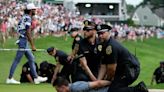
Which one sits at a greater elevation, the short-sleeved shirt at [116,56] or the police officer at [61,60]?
the short-sleeved shirt at [116,56]

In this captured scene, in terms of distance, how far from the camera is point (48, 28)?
40.7m

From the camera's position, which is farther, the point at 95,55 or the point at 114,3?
the point at 114,3

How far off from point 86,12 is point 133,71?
270 feet

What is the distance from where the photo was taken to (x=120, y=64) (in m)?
8.57

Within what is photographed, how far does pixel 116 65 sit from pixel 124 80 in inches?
11.3

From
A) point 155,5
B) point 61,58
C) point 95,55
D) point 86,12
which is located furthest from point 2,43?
point 155,5

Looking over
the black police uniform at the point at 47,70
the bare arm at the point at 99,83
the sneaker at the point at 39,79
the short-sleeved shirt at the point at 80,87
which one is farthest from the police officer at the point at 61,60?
the short-sleeved shirt at the point at 80,87

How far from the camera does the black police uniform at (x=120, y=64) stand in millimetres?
Answer: 8359

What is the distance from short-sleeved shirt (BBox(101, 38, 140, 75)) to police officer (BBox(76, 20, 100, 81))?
107 centimetres

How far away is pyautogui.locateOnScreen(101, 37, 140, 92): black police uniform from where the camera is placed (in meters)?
8.36

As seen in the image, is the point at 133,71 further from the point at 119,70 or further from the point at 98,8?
the point at 98,8

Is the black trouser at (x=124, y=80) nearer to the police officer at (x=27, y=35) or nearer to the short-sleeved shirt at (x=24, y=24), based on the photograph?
the police officer at (x=27, y=35)

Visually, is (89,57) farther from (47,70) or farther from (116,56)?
(47,70)

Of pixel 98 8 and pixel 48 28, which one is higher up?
pixel 48 28
